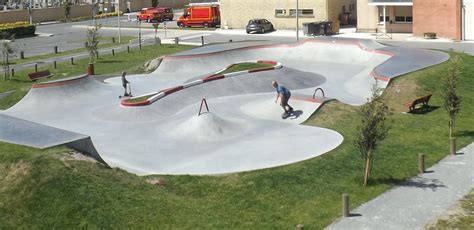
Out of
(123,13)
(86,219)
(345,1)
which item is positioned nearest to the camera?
(86,219)

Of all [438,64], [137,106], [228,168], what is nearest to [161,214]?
[228,168]

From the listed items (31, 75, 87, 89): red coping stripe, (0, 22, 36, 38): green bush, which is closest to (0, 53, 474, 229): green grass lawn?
(31, 75, 87, 89): red coping stripe

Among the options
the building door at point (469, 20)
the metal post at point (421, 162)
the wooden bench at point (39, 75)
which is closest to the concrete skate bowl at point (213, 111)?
the metal post at point (421, 162)

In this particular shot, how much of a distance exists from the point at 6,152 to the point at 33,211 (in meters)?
3.13

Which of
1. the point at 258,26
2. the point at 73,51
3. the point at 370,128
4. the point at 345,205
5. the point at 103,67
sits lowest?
the point at 345,205

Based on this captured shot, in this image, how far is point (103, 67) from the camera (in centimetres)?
4575

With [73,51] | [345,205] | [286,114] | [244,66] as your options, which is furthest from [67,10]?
[345,205]

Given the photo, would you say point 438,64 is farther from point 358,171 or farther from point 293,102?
point 358,171

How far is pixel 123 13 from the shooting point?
327 feet

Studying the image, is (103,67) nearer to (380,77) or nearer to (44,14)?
(380,77)

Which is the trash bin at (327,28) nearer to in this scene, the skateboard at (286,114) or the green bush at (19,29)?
the skateboard at (286,114)

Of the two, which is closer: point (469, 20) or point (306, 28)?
point (469, 20)

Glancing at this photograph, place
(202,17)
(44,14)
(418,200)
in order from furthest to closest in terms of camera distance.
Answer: (44,14)
(202,17)
(418,200)

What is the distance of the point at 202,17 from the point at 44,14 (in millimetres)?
28373
